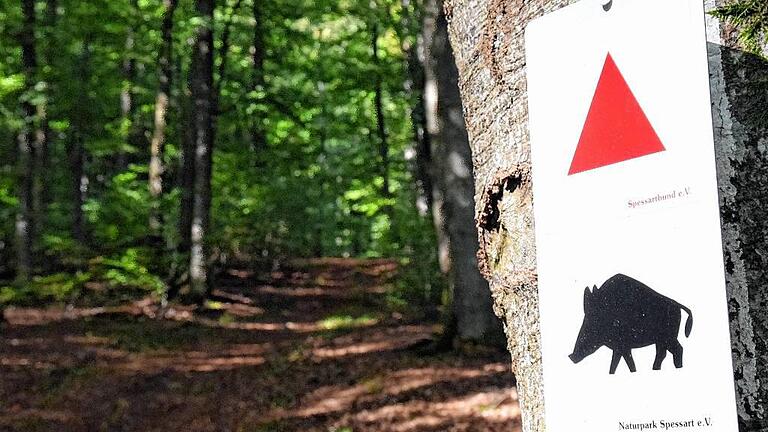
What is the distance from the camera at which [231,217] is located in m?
16.7

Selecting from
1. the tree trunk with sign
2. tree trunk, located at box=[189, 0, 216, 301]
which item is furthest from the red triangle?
tree trunk, located at box=[189, 0, 216, 301]

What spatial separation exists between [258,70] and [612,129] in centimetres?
1426

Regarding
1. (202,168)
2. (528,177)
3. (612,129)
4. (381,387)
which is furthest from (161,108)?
(612,129)

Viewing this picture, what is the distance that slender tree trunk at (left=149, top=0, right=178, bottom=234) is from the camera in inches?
525

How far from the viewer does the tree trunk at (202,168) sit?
1311 cm

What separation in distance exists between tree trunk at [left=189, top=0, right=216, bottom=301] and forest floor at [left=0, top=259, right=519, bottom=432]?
2.01ft

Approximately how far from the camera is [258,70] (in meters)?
14.9

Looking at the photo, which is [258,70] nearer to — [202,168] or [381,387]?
[202,168]

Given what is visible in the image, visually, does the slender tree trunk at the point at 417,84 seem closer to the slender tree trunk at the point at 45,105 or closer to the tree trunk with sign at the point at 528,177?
the slender tree trunk at the point at 45,105

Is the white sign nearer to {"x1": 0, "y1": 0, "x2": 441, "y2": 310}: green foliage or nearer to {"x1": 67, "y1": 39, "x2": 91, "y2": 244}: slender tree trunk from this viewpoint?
{"x1": 0, "y1": 0, "x2": 441, "y2": 310}: green foliage

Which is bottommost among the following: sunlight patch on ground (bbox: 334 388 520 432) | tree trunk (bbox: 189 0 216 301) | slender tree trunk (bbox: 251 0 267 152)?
sunlight patch on ground (bbox: 334 388 520 432)

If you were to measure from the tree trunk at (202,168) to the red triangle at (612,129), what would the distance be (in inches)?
484

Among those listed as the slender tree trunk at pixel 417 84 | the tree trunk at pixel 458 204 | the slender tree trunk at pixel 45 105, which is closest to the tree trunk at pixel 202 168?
the slender tree trunk at pixel 45 105

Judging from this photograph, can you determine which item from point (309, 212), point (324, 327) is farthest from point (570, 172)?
point (309, 212)
